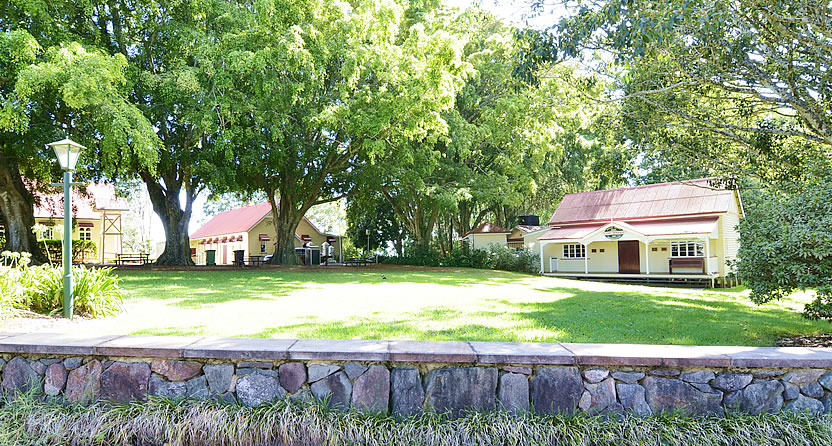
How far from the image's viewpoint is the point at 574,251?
2619cm

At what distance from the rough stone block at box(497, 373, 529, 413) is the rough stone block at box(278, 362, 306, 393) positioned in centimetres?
163

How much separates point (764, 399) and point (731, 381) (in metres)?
0.33

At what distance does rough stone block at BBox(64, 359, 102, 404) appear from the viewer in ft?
14.7

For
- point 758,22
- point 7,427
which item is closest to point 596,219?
point 758,22

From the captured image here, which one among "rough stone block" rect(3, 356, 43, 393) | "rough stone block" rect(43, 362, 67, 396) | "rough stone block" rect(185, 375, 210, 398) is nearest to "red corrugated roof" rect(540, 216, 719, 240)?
"rough stone block" rect(185, 375, 210, 398)

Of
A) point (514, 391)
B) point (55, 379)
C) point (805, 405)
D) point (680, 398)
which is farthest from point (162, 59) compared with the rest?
point (805, 405)

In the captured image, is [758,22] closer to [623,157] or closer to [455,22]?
[623,157]

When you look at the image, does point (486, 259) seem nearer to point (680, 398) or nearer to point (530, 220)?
point (530, 220)

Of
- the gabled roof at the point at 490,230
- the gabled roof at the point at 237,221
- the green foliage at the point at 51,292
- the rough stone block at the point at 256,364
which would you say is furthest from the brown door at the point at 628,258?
the gabled roof at the point at 237,221

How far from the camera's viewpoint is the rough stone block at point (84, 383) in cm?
447

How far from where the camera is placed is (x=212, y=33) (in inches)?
659

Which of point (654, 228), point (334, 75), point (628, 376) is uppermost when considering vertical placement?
point (334, 75)

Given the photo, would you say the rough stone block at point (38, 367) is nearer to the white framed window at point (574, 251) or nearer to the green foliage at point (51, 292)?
the green foliage at point (51, 292)

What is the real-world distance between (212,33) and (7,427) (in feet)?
49.3
